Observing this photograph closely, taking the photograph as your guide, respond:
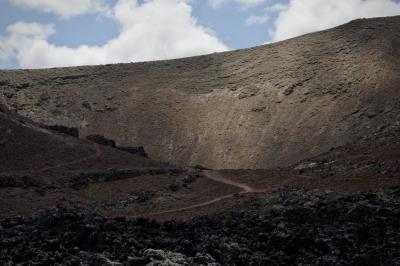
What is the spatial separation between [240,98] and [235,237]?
56347mm

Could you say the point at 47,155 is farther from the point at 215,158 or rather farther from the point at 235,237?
the point at 235,237

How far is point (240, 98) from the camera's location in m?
75.3

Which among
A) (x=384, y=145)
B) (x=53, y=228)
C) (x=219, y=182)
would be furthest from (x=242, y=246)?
(x=384, y=145)

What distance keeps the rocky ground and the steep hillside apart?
101 feet

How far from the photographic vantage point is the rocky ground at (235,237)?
1669 cm

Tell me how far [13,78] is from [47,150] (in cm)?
4553

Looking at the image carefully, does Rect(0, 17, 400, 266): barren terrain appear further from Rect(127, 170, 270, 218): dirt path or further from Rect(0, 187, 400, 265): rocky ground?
Rect(127, 170, 270, 218): dirt path

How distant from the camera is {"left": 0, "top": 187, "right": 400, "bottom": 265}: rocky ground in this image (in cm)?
1669

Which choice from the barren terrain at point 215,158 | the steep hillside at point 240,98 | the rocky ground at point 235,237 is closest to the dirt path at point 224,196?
the barren terrain at point 215,158

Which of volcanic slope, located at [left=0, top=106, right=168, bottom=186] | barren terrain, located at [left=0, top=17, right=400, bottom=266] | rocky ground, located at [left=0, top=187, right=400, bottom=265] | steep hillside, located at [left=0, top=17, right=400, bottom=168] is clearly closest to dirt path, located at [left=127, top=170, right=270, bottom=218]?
barren terrain, located at [left=0, top=17, right=400, bottom=266]

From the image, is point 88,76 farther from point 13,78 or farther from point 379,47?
point 379,47

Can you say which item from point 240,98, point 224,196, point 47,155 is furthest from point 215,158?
point 224,196

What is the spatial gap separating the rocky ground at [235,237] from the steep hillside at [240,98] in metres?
30.8

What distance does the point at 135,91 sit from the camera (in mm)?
84312
